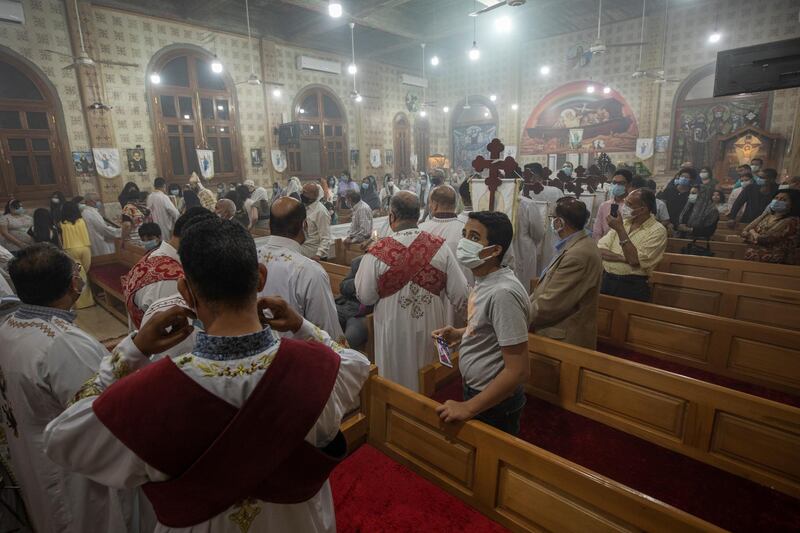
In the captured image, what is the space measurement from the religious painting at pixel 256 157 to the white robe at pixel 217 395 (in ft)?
41.3

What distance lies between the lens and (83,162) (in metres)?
9.67

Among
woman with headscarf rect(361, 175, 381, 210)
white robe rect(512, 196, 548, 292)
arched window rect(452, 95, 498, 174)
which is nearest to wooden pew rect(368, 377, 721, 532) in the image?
white robe rect(512, 196, 548, 292)

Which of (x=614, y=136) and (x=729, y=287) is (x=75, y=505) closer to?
(x=729, y=287)

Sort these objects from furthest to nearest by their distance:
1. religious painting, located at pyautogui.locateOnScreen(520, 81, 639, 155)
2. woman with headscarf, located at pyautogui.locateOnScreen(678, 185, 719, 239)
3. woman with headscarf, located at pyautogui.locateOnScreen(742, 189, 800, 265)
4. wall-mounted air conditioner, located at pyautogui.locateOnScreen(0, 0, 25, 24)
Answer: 1. religious painting, located at pyautogui.locateOnScreen(520, 81, 639, 155)
2. wall-mounted air conditioner, located at pyautogui.locateOnScreen(0, 0, 25, 24)
3. woman with headscarf, located at pyautogui.locateOnScreen(678, 185, 719, 239)
4. woman with headscarf, located at pyautogui.locateOnScreen(742, 189, 800, 265)

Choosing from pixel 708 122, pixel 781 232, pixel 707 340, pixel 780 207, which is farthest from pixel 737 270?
pixel 708 122

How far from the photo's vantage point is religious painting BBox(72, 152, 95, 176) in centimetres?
955

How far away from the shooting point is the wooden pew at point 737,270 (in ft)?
14.4

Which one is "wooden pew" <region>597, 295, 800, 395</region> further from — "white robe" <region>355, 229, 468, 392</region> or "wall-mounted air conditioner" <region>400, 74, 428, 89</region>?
"wall-mounted air conditioner" <region>400, 74, 428, 89</region>

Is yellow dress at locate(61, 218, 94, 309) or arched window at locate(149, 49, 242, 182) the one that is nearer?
yellow dress at locate(61, 218, 94, 309)

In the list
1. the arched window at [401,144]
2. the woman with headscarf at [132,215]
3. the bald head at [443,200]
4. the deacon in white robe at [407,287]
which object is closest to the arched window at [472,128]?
the arched window at [401,144]

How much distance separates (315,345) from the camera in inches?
39.9

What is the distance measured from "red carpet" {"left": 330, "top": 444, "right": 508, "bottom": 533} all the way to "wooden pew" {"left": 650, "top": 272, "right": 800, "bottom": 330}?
11.3ft

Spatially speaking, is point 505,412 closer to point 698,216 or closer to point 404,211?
point 404,211

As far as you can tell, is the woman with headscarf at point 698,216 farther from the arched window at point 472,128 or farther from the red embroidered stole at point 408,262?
the arched window at point 472,128
